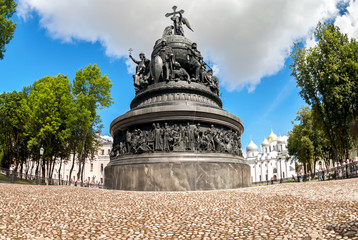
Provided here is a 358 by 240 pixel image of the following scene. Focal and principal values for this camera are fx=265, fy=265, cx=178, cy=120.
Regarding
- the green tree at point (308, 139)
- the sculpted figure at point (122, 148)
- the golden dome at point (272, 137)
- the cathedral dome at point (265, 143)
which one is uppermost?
the golden dome at point (272, 137)

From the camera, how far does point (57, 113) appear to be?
28.1 metres

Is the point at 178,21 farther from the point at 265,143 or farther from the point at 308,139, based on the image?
the point at 265,143

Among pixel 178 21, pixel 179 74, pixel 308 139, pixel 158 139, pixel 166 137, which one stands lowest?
pixel 158 139

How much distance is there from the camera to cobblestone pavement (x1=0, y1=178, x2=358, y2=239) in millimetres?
5551

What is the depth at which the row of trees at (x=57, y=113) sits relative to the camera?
28000 millimetres

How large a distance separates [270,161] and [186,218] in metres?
111

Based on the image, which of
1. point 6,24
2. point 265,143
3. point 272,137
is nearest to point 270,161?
point 265,143

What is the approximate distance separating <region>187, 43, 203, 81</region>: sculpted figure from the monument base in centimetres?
707

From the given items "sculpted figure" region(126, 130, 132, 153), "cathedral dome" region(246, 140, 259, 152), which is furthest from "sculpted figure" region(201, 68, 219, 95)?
"cathedral dome" region(246, 140, 259, 152)

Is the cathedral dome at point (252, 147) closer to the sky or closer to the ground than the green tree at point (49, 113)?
closer to the sky

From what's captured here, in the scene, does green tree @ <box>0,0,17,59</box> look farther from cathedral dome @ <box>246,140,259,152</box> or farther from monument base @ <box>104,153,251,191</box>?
cathedral dome @ <box>246,140,259,152</box>

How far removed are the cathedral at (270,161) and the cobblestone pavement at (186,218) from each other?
89461 millimetres

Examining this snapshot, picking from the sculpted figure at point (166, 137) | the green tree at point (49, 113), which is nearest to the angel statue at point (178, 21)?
the sculpted figure at point (166, 137)

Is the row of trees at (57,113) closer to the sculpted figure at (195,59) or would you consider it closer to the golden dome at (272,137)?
the sculpted figure at (195,59)
